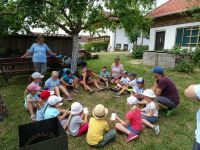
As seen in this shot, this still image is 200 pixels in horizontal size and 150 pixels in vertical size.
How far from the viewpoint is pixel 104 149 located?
3371 mm

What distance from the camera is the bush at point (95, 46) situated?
24.4 meters

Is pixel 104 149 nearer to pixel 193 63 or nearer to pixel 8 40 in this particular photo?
pixel 193 63

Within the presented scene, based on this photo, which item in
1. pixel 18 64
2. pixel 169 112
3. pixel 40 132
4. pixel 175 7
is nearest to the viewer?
pixel 40 132

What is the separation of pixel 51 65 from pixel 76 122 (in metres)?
4.92

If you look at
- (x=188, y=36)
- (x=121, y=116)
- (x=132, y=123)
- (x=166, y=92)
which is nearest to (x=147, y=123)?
(x=132, y=123)

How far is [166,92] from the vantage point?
15.5 ft

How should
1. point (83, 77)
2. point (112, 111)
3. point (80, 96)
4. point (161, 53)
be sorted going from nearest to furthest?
point (112, 111) → point (80, 96) → point (83, 77) → point (161, 53)

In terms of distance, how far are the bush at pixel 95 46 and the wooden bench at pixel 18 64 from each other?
16128 millimetres

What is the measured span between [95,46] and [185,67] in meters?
16.9

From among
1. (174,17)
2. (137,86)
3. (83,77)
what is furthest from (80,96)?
(174,17)

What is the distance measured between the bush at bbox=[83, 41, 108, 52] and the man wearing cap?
64.9 ft

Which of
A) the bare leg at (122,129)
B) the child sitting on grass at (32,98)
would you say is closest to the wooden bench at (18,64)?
the child sitting on grass at (32,98)

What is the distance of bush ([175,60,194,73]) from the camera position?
933 centimetres

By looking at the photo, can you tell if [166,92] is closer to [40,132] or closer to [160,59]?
[40,132]
